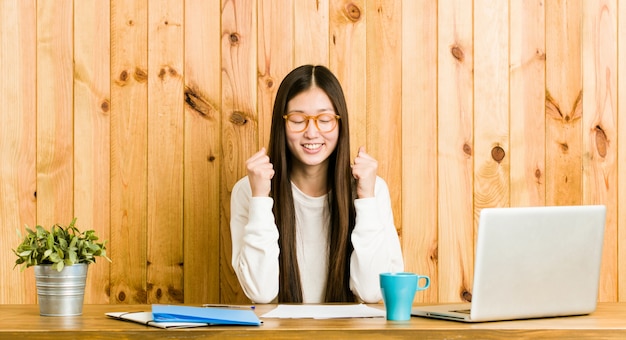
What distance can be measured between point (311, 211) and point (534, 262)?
3.15ft

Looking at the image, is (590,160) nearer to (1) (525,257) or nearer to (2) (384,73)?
(2) (384,73)

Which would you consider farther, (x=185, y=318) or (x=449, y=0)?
(x=449, y=0)

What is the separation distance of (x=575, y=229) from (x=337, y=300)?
894mm

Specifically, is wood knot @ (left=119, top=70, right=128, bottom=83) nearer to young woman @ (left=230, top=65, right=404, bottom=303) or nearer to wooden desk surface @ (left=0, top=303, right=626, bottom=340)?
young woman @ (left=230, top=65, right=404, bottom=303)

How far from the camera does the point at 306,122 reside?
2.13 m

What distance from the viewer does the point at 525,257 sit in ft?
4.40

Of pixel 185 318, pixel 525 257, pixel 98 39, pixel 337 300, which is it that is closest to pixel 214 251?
pixel 337 300

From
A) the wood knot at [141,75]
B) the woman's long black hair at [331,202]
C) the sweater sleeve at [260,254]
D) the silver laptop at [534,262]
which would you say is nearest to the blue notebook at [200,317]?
the silver laptop at [534,262]

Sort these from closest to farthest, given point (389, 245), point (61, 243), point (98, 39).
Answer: point (61, 243)
point (389, 245)
point (98, 39)

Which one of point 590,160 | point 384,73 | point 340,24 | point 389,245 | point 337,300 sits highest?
point 340,24

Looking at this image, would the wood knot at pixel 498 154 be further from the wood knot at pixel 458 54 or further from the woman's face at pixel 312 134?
the woman's face at pixel 312 134

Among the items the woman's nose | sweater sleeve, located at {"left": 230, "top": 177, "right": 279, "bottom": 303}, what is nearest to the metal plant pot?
sweater sleeve, located at {"left": 230, "top": 177, "right": 279, "bottom": 303}

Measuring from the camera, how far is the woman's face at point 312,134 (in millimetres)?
2117

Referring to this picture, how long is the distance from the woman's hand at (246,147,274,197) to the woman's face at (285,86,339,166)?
13 cm
